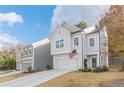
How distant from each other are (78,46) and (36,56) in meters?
2.42

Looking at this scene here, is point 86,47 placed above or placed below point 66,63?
above

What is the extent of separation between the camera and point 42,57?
1773 centimetres

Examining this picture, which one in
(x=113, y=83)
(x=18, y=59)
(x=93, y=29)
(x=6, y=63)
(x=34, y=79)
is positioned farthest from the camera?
(x=18, y=59)

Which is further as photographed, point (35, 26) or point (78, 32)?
point (78, 32)

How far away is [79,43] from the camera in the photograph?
17.2m

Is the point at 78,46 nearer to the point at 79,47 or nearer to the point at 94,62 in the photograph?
the point at 79,47

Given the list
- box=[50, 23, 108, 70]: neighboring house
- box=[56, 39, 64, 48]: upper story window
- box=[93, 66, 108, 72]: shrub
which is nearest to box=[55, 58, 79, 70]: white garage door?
box=[50, 23, 108, 70]: neighboring house

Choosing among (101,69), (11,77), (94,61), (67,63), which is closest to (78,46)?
(67,63)

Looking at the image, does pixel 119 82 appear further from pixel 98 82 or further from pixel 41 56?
pixel 41 56

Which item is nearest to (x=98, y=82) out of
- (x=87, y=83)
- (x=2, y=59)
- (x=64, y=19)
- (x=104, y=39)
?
(x=87, y=83)

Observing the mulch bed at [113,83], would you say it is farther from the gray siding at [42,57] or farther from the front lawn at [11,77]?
the front lawn at [11,77]

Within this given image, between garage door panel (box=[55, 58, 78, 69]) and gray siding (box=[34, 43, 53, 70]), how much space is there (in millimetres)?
368
